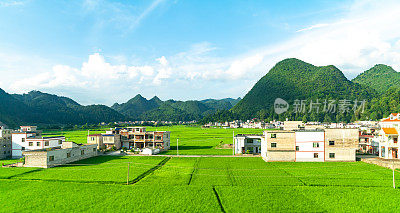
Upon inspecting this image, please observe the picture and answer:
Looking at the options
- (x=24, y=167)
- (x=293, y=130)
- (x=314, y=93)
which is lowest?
(x=24, y=167)

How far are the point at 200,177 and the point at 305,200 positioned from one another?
13356 millimetres

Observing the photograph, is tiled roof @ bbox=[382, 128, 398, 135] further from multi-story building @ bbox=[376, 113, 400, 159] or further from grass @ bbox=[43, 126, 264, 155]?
grass @ bbox=[43, 126, 264, 155]

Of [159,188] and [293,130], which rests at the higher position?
[293,130]

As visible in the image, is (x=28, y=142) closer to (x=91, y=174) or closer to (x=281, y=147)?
(x=91, y=174)

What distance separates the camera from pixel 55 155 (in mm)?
39375

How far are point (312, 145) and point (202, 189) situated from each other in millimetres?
26381

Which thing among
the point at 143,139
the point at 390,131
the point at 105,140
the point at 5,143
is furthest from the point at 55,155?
the point at 390,131

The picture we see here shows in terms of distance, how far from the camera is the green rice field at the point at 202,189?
68.9 ft

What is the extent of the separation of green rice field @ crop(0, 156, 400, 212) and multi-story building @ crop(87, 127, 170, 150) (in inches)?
832

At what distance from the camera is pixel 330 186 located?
2680cm

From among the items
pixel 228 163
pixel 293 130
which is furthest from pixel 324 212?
pixel 293 130

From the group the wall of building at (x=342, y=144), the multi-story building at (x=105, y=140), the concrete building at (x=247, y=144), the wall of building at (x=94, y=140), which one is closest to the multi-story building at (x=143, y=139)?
the multi-story building at (x=105, y=140)

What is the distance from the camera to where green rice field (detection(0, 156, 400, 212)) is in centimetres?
2100

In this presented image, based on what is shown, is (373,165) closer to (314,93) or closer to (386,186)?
(386,186)
